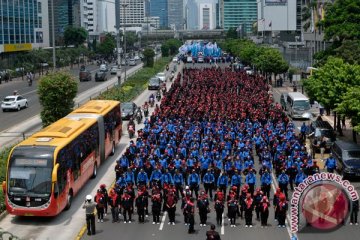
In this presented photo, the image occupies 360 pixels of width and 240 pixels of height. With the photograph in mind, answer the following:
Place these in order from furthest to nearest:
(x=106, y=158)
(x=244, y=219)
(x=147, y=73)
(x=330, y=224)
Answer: (x=147, y=73)
(x=106, y=158)
(x=244, y=219)
(x=330, y=224)

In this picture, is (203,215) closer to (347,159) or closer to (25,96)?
(347,159)

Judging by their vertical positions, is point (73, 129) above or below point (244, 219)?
above

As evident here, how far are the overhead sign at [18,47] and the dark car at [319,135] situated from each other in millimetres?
62192

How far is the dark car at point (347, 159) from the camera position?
2586 centimetres

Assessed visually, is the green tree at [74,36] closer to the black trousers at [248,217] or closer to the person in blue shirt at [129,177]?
the person in blue shirt at [129,177]

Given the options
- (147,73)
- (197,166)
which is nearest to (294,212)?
(197,166)

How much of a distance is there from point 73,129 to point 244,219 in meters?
7.47

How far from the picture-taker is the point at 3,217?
21.5m

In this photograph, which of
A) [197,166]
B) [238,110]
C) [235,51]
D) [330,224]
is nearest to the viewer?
[330,224]

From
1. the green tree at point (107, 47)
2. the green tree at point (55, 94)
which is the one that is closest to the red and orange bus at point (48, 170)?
the green tree at point (55, 94)

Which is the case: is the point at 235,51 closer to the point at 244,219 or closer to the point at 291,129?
the point at 291,129

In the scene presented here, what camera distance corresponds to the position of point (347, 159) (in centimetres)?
2656

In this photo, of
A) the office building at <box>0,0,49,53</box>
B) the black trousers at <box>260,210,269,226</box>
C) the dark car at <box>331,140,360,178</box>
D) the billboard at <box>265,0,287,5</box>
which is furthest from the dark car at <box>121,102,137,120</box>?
the billboard at <box>265,0,287,5</box>

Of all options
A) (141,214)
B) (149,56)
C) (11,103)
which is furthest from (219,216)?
(149,56)
